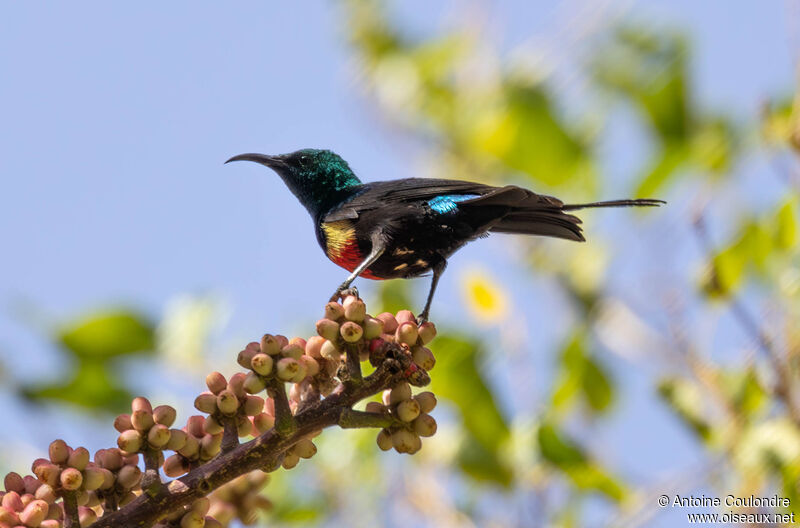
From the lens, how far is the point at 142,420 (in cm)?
247

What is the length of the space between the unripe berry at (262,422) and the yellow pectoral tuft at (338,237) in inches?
41.0

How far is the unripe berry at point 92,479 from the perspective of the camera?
242cm

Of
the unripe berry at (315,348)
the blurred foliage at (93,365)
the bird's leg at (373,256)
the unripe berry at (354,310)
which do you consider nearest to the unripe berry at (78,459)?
the unripe berry at (315,348)

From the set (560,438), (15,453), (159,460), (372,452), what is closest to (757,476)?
(560,438)

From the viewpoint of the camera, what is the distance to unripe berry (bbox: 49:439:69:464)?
2.42 metres

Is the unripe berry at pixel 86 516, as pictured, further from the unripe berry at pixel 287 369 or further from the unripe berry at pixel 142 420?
the unripe berry at pixel 287 369

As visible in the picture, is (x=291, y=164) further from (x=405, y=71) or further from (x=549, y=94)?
(x=405, y=71)

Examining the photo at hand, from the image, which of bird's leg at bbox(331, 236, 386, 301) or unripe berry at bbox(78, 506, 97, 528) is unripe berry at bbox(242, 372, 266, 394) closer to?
unripe berry at bbox(78, 506, 97, 528)

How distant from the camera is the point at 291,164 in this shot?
400 centimetres

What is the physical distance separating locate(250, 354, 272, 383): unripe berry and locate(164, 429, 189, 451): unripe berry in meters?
0.24

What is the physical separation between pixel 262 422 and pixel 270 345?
26 cm

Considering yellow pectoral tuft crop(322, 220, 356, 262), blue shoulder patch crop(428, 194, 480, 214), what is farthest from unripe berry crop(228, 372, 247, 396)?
blue shoulder patch crop(428, 194, 480, 214)

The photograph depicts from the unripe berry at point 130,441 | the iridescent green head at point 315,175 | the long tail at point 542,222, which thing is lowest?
the unripe berry at point 130,441

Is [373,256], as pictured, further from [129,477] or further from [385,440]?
[129,477]
